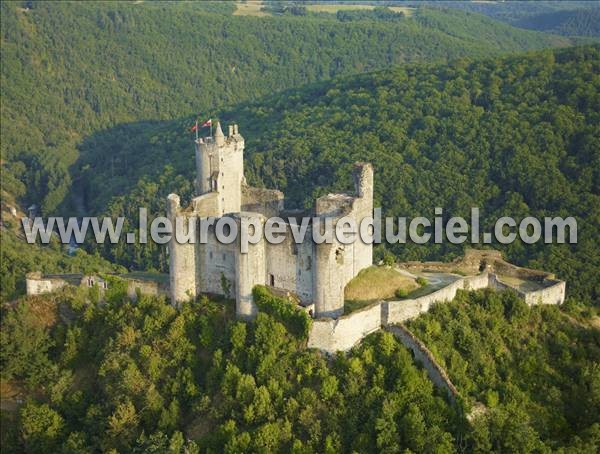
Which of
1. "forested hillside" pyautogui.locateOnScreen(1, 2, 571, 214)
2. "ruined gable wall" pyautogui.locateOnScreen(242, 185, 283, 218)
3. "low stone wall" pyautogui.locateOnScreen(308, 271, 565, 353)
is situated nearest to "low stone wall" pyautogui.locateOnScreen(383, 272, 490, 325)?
"low stone wall" pyautogui.locateOnScreen(308, 271, 565, 353)

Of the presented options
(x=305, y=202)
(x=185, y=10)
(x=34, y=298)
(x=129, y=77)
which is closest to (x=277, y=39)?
(x=185, y=10)

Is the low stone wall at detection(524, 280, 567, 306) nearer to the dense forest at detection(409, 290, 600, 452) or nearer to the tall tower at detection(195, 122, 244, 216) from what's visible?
the dense forest at detection(409, 290, 600, 452)

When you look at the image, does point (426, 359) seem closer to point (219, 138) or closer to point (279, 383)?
point (279, 383)

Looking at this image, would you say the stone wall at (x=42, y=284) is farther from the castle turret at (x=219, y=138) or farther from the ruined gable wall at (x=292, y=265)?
the ruined gable wall at (x=292, y=265)

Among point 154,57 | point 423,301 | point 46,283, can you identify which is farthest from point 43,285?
point 154,57

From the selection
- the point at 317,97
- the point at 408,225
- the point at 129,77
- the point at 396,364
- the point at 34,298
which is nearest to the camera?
the point at 396,364

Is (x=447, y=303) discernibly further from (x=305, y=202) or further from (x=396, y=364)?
(x=305, y=202)
